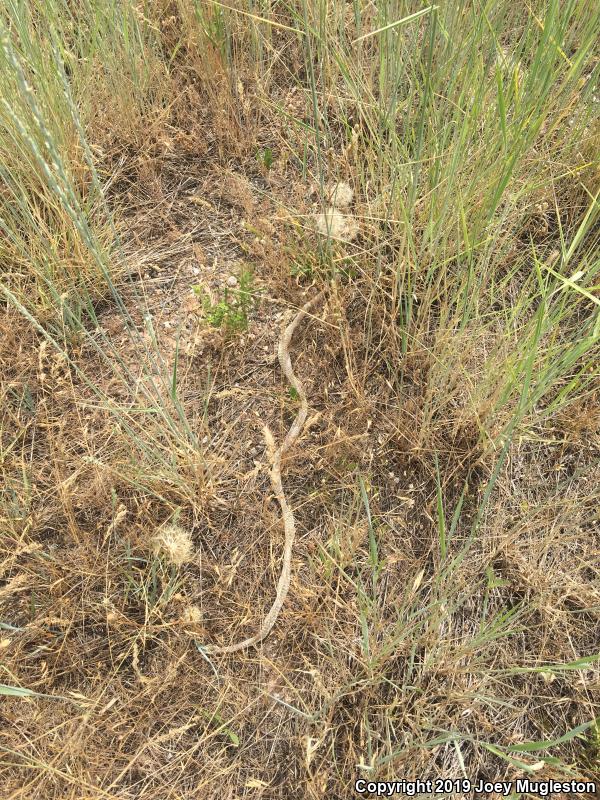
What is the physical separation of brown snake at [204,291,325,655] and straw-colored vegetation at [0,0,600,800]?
23mm

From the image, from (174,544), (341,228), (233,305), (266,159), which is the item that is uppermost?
(266,159)

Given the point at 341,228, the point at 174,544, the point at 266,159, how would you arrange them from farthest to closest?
the point at 266,159, the point at 341,228, the point at 174,544

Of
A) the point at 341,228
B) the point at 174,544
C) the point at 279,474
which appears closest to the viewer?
the point at 174,544

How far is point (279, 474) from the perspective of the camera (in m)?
1.64

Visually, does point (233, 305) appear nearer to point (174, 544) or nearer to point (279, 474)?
point (279, 474)

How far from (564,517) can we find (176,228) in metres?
1.62

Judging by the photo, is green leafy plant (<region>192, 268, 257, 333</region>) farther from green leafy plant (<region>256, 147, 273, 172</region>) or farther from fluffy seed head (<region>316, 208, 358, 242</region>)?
green leafy plant (<region>256, 147, 273, 172</region>)

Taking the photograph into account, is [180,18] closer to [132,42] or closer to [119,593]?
[132,42]

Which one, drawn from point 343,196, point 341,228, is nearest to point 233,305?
point 341,228

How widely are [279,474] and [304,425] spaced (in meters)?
0.17

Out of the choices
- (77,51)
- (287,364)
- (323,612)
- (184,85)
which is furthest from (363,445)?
(77,51)

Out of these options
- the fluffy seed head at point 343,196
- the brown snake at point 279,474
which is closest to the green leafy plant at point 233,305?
the brown snake at point 279,474

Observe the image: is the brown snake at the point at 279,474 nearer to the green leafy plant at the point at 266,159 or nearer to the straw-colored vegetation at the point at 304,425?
the straw-colored vegetation at the point at 304,425

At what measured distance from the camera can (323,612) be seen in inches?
58.9
